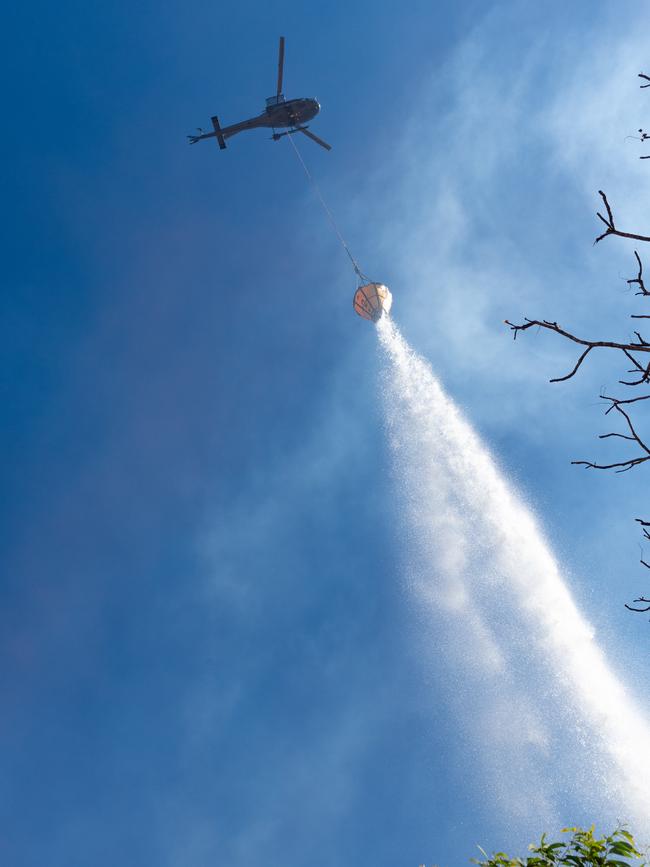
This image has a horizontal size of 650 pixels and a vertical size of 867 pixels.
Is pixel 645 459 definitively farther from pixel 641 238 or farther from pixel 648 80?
pixel 648 80

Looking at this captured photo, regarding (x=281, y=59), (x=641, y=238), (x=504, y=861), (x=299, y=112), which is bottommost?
(x=504, y=861)

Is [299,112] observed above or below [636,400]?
above

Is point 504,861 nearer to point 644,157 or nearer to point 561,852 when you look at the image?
point 561,852

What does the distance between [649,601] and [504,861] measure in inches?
107

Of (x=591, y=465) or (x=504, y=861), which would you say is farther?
(x=504, y=861)

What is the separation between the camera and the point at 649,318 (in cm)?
542

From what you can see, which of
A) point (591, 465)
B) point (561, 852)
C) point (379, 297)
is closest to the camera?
point (591, 465)

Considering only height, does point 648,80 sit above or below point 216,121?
below

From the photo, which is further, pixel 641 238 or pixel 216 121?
pixel 216 121

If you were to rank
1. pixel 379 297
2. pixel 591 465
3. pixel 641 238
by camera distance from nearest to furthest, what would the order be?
1. pixel 641 238
2. pixel 591 465
3. pixel 379 297

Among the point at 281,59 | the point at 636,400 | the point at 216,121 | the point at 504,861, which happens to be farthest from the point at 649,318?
the point at 216,121

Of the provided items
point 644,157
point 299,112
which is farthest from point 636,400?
point 299,112

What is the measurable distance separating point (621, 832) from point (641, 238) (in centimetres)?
499

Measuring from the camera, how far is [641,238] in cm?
498
